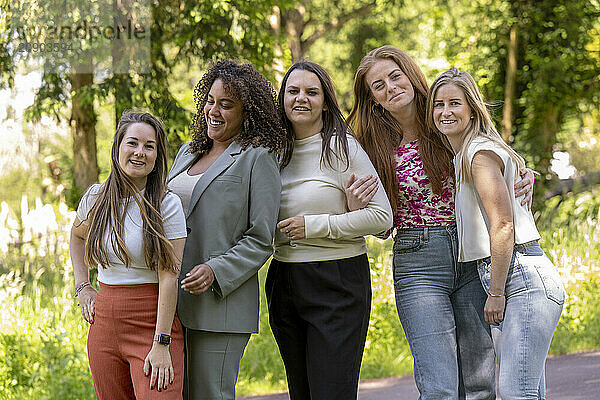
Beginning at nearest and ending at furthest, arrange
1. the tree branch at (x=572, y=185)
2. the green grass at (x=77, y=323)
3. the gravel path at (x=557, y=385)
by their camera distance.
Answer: the green grass at (x=77, y=323)
the gravel path at (x=557, y=385)
the tree branch at (x=572, y=185)

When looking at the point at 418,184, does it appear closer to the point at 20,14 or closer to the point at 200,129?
the point at 200,129

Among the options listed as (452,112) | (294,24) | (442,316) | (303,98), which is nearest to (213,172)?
(303,98)

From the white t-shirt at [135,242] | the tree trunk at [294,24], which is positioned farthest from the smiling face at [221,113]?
the tree trunk at [294,24]

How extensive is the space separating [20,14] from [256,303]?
243 inches

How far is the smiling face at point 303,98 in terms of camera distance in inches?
123

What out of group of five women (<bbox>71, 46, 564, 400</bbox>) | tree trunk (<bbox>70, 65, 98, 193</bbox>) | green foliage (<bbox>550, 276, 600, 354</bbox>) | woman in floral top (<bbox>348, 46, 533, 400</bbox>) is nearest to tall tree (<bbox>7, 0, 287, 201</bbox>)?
tree trunk (<bbox>70, 65, 98, 193</bbox>)

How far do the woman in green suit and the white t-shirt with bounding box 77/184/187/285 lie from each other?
142 mm

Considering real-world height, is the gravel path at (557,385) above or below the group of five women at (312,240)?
below

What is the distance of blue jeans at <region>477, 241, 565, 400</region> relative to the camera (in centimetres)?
284

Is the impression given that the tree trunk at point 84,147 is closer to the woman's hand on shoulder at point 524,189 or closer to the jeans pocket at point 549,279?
the woman's hand on shoulder at point 524,189

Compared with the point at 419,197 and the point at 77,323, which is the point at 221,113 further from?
the point at 77,323

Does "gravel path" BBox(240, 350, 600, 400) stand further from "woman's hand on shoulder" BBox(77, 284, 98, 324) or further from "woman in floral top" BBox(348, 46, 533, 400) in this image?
"woman's hand on shoulder" BBox(77, 284, 98, 324)

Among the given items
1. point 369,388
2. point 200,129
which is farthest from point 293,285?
point 369,388

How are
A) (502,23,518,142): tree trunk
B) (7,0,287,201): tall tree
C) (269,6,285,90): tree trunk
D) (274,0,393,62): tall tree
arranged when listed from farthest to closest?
(274,0,393,62): tall tree
(502,23,518,142): tree trunk
(269,6,285,90): tree trunk
(7,0,287,201): tall tree
